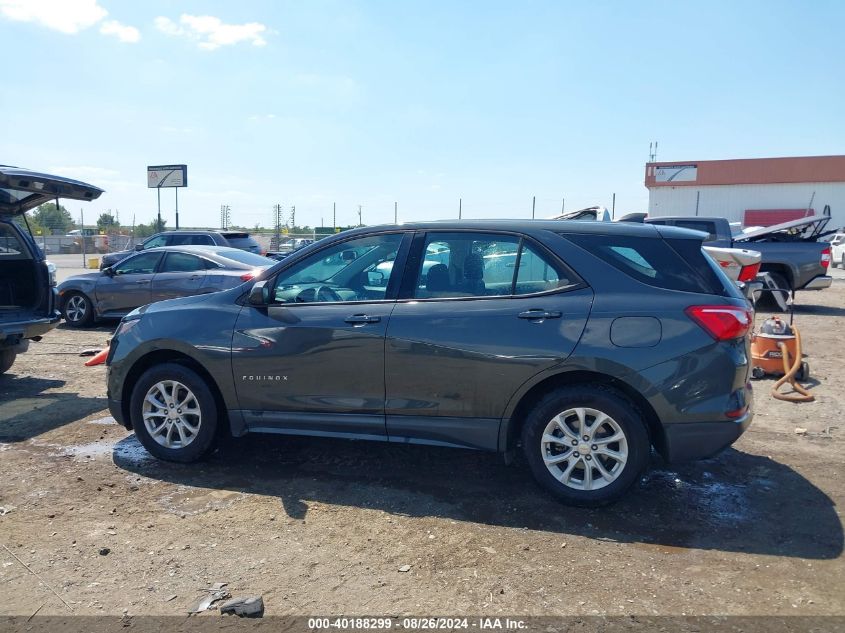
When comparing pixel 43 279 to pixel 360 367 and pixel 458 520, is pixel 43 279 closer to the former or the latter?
pixel 360 367

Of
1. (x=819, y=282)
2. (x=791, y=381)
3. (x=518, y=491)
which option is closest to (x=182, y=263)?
(x=518, y=491)

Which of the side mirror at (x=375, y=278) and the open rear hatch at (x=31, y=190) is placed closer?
the side mirror at (x=375, y=278)

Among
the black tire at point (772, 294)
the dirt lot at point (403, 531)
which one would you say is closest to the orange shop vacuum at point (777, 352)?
the dirt lot at point (403, 531)

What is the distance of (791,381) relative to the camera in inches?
276

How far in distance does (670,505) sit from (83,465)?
13.6ft

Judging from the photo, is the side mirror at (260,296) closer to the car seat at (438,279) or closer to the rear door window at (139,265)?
the car seat at (438,279)

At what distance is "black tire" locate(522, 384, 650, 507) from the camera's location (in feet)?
13.4

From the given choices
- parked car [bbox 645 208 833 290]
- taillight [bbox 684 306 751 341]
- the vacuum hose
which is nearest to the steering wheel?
taillight [bbox 684 306 751 341]

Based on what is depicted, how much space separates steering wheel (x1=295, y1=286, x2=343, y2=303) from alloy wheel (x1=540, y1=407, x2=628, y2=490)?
5.66 ft

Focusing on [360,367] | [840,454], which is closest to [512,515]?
[360,367]

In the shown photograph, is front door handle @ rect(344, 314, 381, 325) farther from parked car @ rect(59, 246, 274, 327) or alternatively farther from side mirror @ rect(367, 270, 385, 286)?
parked car @ rect(59, 246, 274, 327)

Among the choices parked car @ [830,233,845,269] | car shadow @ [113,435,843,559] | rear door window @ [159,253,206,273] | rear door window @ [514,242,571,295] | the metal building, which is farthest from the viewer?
the metal building

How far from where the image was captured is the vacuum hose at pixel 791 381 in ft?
21.9

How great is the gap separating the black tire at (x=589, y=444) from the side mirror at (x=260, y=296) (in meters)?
1.99
